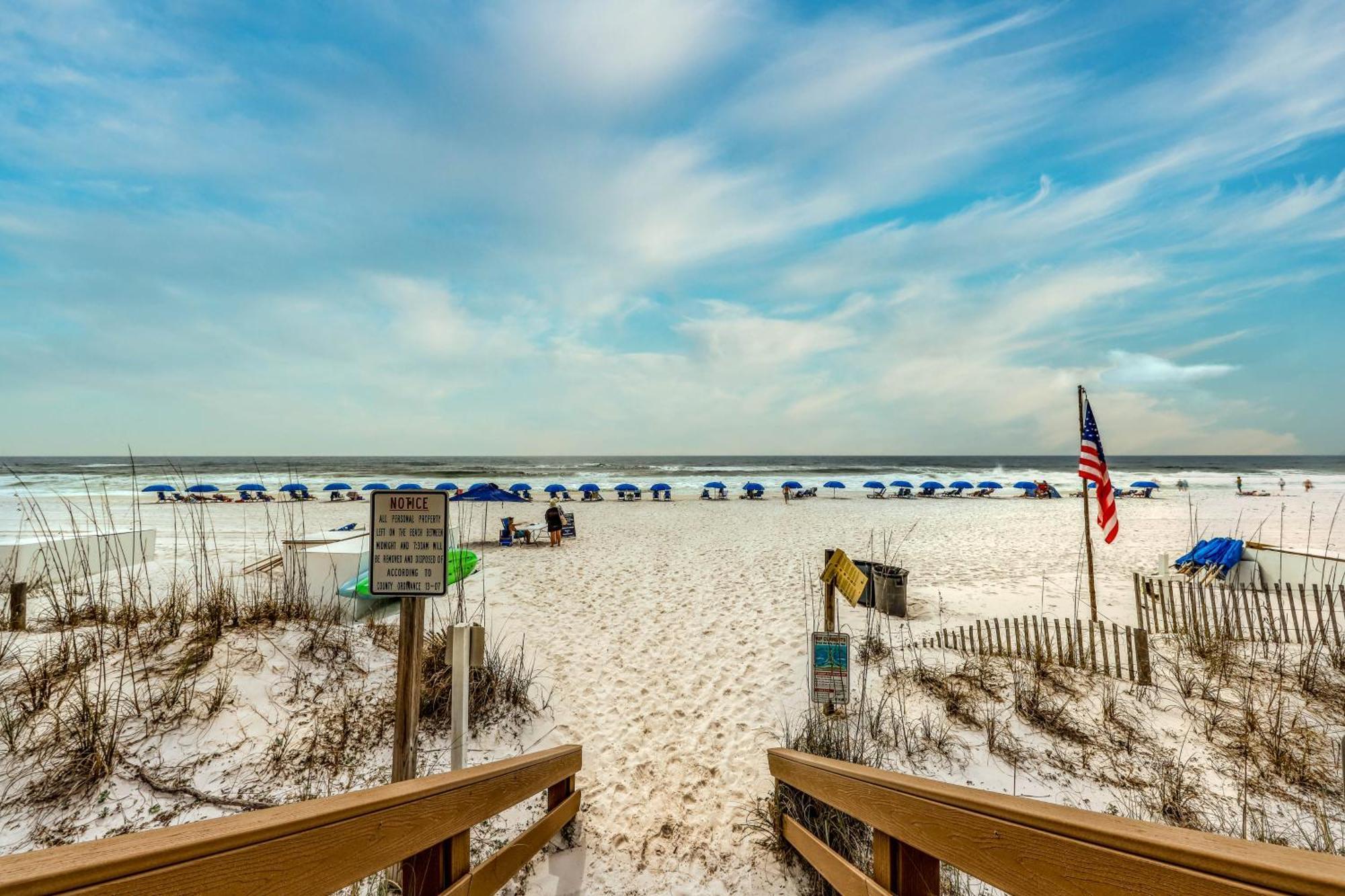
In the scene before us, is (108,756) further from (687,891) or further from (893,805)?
(893,805)

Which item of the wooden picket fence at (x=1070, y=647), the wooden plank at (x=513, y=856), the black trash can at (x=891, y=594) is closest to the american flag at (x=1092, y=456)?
the wooden picket fence at (x=1070, y=647)

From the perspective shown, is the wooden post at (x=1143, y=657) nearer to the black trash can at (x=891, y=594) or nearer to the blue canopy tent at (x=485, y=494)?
the black trash can at (x=891, y=594)

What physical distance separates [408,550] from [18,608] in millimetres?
5897

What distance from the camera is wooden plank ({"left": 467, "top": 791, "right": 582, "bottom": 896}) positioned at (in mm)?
2188

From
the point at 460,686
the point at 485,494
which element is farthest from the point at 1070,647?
the point at 485,494

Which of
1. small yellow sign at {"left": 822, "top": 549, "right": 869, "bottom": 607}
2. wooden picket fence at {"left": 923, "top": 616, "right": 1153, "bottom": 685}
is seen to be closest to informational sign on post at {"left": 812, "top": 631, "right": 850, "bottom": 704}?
small yellow sign at {"left": 822, "top": 549, "right": 869, "bottom": 607}

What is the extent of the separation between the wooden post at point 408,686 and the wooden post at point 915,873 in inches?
106

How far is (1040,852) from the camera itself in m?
1.23

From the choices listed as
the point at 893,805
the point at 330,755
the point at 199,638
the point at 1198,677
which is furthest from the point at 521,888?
the point at 1198,677

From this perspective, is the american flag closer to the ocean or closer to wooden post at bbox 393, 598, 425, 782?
wooden post at bbox 393, 598, 425, 782

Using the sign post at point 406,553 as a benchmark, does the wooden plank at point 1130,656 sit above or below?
below

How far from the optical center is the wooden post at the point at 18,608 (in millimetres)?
5648

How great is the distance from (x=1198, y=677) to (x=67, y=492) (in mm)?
50982

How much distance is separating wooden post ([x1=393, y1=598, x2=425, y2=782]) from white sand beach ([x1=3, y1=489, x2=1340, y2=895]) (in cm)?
110
